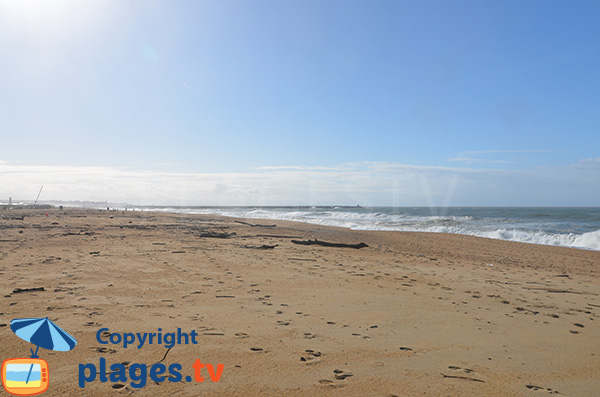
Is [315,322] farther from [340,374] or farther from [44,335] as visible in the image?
[44,335]

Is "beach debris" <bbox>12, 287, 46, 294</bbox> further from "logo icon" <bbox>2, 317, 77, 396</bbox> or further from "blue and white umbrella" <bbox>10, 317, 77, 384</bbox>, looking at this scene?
"blue and white umbrella" <bbox>10, 317, 77, 384</bbox>

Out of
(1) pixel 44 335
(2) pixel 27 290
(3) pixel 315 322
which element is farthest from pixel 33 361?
(3) pixel 315 322

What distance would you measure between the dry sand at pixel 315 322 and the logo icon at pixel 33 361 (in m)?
0.08

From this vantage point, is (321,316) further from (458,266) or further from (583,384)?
(458,266)

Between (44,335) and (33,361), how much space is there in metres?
0.41

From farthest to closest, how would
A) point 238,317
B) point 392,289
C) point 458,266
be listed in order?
point 458,266 < point 392,289 < point 238,317

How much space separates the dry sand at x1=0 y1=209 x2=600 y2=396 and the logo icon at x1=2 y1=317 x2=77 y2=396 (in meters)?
0.08

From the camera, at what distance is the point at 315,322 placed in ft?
13.9

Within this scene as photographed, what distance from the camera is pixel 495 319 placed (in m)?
4.72

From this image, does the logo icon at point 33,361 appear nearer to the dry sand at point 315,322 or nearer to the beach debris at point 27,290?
the dry sand at point 315,322

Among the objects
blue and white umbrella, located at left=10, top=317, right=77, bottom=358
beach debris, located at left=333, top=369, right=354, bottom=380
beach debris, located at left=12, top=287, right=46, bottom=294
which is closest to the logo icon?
blue and white umbrella, located at left=10, top=317, right=77, bottom=358

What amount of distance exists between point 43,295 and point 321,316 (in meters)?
3.85

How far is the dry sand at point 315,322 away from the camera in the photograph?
287cm

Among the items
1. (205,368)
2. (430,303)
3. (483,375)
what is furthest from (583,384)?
(205,368)
